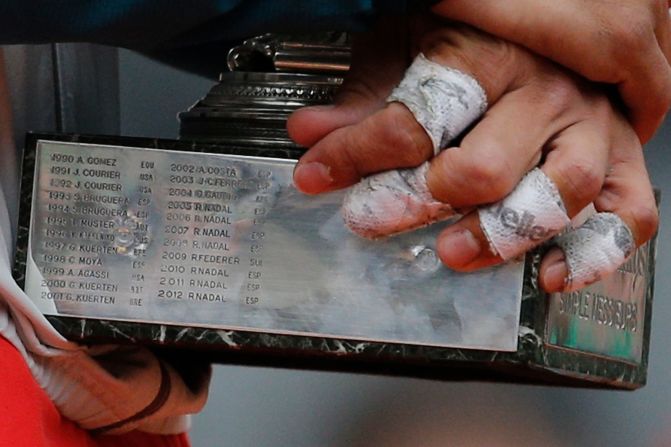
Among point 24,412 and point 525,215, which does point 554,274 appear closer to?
point 525,215

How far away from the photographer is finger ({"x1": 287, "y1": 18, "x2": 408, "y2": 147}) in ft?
1.51

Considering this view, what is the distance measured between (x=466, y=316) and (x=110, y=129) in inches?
13.5

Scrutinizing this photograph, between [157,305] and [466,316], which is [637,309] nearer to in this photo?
[466,316]

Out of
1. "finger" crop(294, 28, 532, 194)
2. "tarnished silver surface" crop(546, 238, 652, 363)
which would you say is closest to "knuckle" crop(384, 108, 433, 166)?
"finger" crop(294, 28, 532, 194)

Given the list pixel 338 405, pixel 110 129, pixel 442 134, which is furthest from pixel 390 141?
pixel 338 405

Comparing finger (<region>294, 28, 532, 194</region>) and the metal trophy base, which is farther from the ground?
finger (<region>294, 28, 532, 194</region>)

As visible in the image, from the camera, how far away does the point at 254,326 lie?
1.55 ft

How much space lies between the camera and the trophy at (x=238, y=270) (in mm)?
464

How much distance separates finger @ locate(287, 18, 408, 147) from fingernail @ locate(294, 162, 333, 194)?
2 centimetres

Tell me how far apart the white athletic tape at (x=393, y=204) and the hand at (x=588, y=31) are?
0.22 feet

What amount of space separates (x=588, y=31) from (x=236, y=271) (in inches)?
7.2

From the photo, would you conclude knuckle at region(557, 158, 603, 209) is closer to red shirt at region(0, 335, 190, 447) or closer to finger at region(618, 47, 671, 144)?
finger at region(618, 47, 671, 144)

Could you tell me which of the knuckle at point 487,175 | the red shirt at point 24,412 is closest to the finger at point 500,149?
the knuckle at point 487,175

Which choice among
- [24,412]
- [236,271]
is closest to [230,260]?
[236,271]
